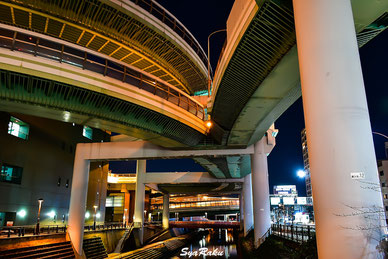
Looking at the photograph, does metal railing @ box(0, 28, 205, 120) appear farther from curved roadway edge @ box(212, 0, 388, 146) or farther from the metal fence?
the metal fence

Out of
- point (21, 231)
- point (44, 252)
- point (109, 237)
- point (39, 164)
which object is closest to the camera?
point (44, 252)

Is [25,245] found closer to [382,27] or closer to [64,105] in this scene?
[64,105]

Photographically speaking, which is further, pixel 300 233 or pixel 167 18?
pixel 167 18

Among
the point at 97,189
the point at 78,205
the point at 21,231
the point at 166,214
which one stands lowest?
the point at 21,231

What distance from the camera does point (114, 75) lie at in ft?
46.6

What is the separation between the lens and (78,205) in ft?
70.9

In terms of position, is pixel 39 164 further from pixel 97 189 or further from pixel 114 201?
pixel 114 201

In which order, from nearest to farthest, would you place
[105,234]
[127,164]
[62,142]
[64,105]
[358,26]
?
[358,26] → [64,105] → [105,234] → [62,142] → [127,164]

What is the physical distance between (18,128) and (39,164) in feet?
13.2

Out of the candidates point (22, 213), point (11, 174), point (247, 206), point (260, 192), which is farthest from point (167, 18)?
point (247, 206)

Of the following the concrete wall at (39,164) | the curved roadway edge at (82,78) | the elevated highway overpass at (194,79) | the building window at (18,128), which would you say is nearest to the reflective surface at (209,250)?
the elevated highway overpass at (194,79)

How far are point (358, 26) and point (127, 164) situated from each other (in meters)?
64.0

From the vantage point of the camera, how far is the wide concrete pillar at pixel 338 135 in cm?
483

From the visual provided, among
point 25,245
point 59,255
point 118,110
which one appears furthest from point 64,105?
point 59,255
